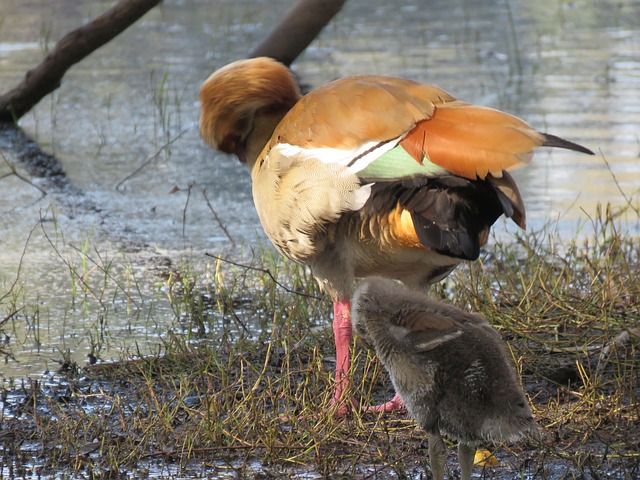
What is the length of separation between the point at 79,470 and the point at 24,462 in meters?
0.21

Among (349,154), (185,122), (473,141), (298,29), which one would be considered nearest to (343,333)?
(349,154)

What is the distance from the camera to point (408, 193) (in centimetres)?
386

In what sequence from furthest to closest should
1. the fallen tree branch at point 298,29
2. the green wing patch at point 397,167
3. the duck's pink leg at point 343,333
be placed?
the fallen tree branch at point 298,29 < the duck's pink leg at point 343,333 < the green wing patch at point 397,167

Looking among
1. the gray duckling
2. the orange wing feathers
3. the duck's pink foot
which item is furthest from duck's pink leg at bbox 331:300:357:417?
the gray duckling

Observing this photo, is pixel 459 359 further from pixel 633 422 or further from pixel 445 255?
pixel 633 422

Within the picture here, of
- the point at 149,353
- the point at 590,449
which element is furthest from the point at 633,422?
the point at 149,353

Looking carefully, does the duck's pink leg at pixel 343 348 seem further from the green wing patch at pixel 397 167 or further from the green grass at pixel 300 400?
the green wing patch at pixel 397 167

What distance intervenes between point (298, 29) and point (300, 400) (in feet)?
12.1

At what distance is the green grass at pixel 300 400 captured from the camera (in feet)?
12.4

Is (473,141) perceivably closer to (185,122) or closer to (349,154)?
(349,154)

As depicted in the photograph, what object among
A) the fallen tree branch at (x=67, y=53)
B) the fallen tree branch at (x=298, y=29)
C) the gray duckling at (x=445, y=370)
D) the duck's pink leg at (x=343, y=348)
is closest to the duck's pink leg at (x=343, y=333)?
the duck's pink leg at (x=343, y=348)

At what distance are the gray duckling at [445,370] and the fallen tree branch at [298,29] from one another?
12.9 ft

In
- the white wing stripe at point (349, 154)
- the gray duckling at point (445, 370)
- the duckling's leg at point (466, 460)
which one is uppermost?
the white wing stripe at point (349, 154)

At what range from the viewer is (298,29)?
23.9 ft
